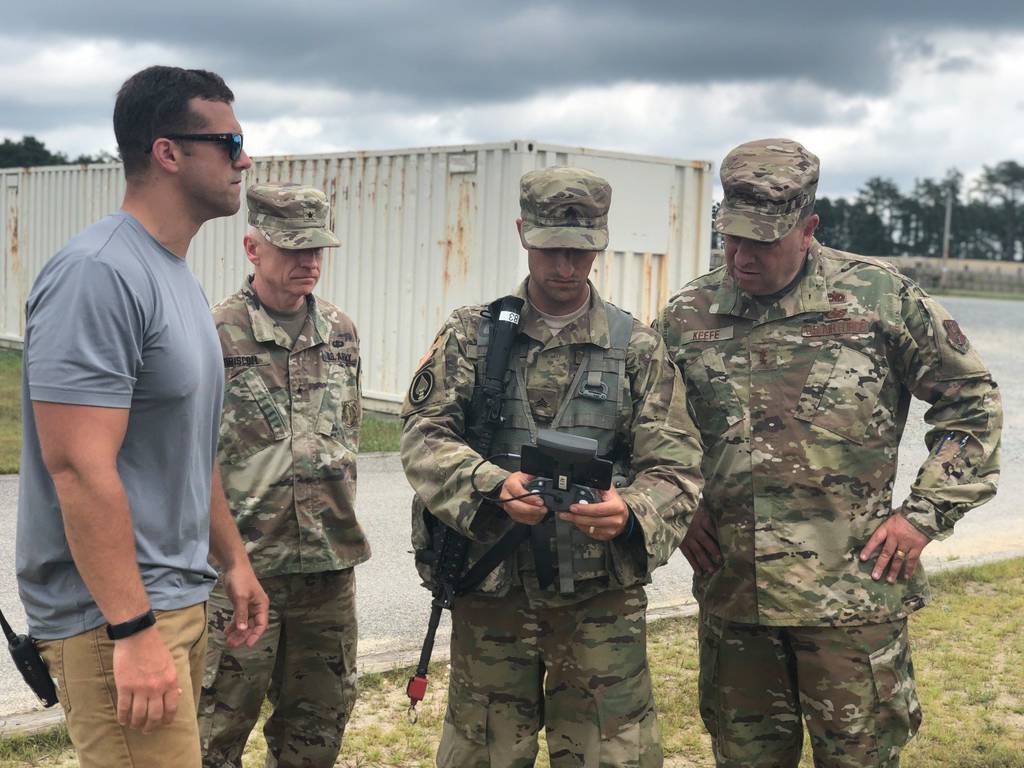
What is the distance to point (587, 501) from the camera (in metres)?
2.91

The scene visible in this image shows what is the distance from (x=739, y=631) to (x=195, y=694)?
69.0 inches

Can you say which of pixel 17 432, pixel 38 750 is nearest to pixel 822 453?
pixel 38 750

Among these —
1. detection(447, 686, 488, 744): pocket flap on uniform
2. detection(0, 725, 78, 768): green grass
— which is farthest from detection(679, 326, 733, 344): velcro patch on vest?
detection(0, 725, 78, 768): green grass

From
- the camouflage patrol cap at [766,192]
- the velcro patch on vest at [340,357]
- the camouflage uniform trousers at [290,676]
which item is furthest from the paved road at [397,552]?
the camouflage patrol cap at [766,192]

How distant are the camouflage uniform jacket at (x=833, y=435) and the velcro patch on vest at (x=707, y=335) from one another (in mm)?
12

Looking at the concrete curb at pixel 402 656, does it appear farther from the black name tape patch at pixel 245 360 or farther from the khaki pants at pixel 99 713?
the khaki pants at pixel 99 713

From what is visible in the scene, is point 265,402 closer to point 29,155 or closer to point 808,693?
point 808,693

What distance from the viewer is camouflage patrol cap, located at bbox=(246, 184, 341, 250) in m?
3.84

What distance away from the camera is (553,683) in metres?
3.30

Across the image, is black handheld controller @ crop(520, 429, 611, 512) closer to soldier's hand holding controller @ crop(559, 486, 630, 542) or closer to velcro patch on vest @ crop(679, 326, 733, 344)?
soldier's hand holding controller @ crop(559, 486, 630, 542)

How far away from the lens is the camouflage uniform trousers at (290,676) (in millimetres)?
3615

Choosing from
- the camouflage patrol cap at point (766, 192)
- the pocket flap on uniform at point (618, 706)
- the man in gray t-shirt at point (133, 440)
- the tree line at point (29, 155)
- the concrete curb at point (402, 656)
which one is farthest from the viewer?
the tree line at point (29, 155)

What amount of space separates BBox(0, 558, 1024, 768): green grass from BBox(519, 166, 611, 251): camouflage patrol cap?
2177 mm

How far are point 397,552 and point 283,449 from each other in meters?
3.91
